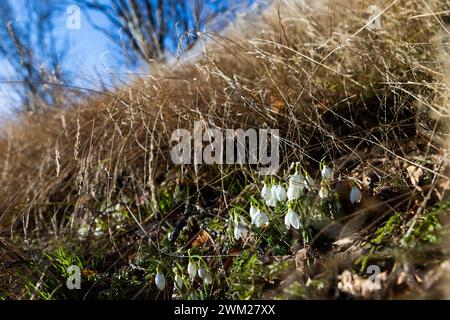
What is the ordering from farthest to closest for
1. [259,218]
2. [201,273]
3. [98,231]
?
[98,231] < [259,218] < [201,273]

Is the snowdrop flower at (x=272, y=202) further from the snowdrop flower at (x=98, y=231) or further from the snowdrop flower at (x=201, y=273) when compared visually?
the snowdrop flower at (x=98, y=231)

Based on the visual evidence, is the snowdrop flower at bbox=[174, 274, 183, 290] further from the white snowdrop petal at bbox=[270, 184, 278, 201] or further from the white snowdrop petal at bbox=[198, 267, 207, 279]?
the white snowdrop petal at bbox=[270, 184, 278, 201]

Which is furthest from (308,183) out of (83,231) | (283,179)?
(83,231)

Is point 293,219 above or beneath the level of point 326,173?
beneath

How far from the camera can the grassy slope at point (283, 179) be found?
143cm

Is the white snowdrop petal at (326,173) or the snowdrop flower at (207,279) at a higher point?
the white snowdrop petal at (326,173)

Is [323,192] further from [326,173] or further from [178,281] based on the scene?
[178,281]

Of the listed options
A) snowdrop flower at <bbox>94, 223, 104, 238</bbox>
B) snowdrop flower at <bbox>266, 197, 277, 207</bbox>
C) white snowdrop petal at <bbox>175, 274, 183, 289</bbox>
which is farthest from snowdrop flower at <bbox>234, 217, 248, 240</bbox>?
snowdrop flower at <bbox>94, 223, 104, 238</bbox>

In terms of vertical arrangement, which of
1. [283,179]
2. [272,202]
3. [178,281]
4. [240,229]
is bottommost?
[178,281]

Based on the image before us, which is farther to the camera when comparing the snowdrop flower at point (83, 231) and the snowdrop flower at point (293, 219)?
the snowdrop flower at point (83, 231)

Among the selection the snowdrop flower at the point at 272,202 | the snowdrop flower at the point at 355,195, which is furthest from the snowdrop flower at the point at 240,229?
the snowdrop flower at the point at 355,195

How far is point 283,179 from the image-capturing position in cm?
169
